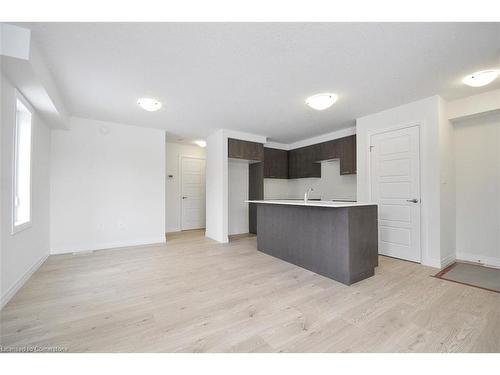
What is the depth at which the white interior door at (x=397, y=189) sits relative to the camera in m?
3.26

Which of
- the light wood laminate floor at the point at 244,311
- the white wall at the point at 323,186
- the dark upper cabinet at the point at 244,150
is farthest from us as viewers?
the white wall at the point at 323,186

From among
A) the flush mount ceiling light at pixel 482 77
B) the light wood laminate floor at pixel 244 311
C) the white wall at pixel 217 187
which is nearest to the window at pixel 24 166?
the light wood laminate floor at pixel 244 311

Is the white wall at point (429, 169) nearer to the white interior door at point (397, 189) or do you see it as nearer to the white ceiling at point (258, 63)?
the white interior door at point (397, 189)

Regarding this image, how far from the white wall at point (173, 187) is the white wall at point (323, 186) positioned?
2648 mm

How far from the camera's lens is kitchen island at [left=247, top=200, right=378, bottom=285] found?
2.48 metres

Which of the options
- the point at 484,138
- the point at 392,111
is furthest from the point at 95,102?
the point at 484,138

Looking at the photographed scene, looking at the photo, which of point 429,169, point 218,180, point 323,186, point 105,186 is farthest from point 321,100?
point 105,186

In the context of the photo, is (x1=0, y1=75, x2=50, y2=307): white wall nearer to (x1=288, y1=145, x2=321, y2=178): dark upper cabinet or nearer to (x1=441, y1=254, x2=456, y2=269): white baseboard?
(x1=288, y1=145, x2=321, y2=178): dark upper cabinet

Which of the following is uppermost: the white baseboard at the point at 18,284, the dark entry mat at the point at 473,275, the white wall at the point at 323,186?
the white wall at the point at 323,186

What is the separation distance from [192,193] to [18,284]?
4.21 m

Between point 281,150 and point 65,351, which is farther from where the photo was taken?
point 281,150
